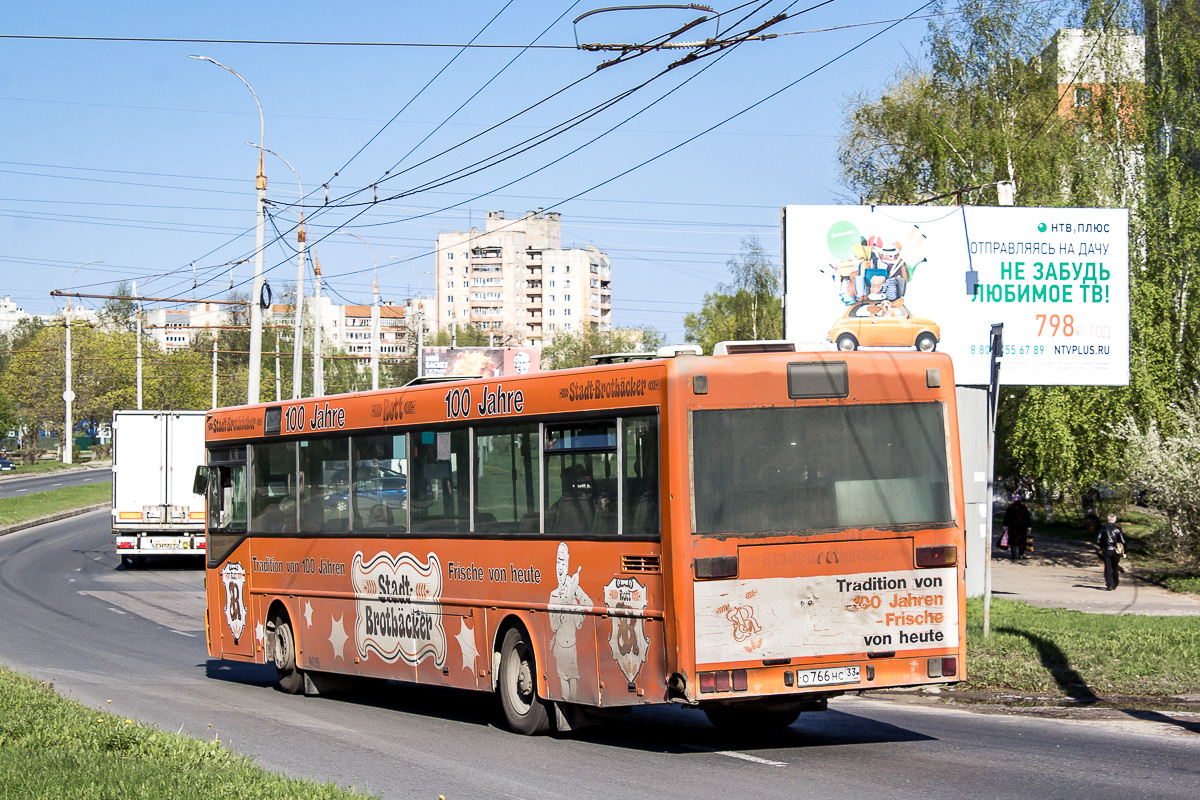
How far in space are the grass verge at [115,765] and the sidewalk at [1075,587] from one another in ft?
48.9

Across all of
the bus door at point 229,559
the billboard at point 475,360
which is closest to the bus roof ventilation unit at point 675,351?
the bus door at point 229,559

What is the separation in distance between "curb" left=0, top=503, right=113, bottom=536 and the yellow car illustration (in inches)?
1073

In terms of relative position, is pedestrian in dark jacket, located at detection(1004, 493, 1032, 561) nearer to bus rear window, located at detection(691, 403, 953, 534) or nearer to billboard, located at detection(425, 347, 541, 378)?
bus rear window, located at detection(691, 403, 953, 534)

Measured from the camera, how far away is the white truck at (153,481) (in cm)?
3100

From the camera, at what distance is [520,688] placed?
1073cm

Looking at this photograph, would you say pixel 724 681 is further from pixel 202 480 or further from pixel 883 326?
pixel 883 326

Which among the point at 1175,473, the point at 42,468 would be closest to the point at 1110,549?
the point at 1175,473

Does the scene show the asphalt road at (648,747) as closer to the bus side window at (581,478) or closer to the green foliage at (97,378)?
the bus side window at (581,478)

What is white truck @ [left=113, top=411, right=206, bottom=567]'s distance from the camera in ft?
102

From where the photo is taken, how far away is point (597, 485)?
9773 mm

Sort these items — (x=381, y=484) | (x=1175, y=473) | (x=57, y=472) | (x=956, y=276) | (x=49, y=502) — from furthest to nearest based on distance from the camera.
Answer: (x=57, y=472)
(x=49, y=502)
(x=1175, y=473)
(x=956, y=276)
(x=381, y=484)

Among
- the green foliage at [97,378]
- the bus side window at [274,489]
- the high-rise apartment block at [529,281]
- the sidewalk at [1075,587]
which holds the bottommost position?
the sidewalk at [1075,587]

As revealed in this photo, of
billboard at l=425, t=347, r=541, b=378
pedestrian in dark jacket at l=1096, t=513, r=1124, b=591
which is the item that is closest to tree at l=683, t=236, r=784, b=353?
billboard at l=425, t=347, r=541, b=378

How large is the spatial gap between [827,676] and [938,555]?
1.21 m
